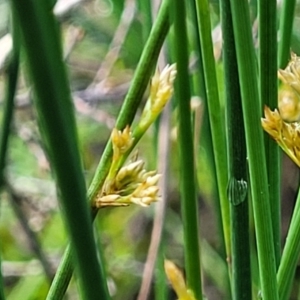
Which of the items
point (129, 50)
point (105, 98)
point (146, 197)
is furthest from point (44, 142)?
point (105, 98)

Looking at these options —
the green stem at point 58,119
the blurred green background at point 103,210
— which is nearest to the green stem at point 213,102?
the green stem at point 58,119

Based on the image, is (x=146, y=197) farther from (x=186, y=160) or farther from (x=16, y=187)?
(x=16, y=187)

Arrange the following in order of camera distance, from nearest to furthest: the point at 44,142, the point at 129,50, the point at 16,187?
the point at 44,142
the point at 129,50
the point at 16,187

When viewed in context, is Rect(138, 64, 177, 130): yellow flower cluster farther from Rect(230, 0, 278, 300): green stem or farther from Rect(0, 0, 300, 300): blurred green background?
Rect(0, 0, 300, 300): blurred green background

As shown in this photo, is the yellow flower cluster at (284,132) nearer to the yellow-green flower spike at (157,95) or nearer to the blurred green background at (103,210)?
the yellow-green flower spike at (157,95)

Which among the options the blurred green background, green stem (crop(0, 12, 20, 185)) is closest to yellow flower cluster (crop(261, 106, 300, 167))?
green stem (crop(0, 12, 20, 185))
